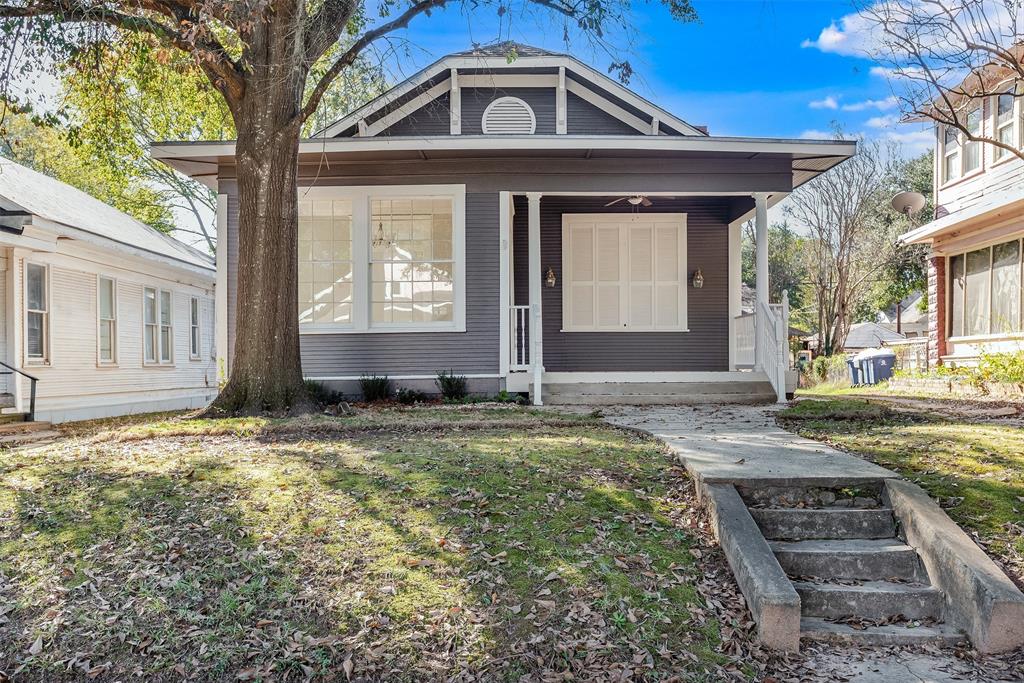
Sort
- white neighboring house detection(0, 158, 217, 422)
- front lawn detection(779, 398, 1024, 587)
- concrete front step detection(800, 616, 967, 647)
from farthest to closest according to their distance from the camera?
white neighboring house detection(0, 158, 217, 422) → front lawn detection(779, 398, 1024, 587) → concrete front step detection(800, 616, 967, 647)

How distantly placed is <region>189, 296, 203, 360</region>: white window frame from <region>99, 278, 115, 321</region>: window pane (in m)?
3.39

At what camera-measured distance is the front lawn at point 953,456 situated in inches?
168

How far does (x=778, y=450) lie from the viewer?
5824 mm

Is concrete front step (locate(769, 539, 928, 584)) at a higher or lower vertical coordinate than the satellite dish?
lower

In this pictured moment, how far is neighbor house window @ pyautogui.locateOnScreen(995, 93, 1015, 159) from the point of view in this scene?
13227 millimetres

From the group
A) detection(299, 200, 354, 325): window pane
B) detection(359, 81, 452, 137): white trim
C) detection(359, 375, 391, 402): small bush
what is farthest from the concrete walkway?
detection(359, 81, 452, 137): white trim

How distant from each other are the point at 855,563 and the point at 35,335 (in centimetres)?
1212

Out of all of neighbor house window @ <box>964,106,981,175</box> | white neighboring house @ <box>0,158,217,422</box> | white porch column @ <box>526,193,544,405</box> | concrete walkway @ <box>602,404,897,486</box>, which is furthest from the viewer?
neighbor house window @ <box>964,106,981,175</box>

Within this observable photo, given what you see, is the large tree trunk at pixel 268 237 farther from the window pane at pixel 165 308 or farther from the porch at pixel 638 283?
the window pane at pixel 165 308

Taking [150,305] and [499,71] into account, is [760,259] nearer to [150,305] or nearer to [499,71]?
[499,71]

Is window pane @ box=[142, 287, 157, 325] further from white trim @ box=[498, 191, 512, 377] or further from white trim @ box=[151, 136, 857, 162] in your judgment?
white trim @ box=[498, 191, 512, 377]

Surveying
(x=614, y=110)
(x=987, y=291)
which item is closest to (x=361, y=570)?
(x=614, y=110)

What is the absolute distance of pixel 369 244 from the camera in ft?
34.1

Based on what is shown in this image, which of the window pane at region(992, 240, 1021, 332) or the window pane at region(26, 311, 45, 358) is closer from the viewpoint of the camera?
the window pane at region(26, 311, 45, 358)
